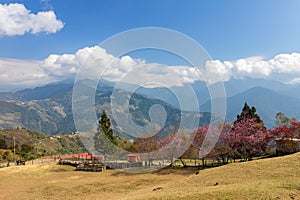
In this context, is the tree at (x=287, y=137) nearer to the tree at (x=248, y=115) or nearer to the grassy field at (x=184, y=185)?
the tree at (x=248, y=115)

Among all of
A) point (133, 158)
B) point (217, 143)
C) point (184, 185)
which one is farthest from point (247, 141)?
point (133, 158)

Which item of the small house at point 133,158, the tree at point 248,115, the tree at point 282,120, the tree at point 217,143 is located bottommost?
the small house at point 133,158

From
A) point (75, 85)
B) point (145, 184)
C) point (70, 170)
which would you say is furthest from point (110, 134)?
point (75, 85)

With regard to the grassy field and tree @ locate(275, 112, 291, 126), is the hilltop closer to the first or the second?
the grassy field

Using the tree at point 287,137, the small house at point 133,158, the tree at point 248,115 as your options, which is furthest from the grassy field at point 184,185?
the tree at point 248,115

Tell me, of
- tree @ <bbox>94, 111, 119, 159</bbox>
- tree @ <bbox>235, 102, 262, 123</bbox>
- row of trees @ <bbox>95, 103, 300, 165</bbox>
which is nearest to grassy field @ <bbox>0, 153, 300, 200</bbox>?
row of trees @ <bbox>95, 103, 300, 165</bbox>

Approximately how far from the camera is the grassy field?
13.6 m

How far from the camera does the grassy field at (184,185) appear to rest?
13.6m

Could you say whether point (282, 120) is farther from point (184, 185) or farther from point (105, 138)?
point (105, 138)

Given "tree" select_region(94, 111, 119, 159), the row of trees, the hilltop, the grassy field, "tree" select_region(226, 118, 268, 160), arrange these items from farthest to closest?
the hilltop, "tree" select_region(94, 111, 119, 159), "tree" select_region(226, 118, 268, 160), the row of trees, the grassy field

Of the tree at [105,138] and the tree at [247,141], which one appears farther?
the tree at [105,138]

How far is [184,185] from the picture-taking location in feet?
62.7

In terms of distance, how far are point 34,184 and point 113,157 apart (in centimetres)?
1739

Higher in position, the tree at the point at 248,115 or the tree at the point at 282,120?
the tree at the point at 248,115
